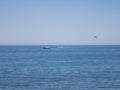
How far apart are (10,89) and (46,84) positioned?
17.7 ft

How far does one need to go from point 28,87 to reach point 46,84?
295cm

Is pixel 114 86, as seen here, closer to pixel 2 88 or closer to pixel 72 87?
pixel 72 87

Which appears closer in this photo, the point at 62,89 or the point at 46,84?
the point at 62,89

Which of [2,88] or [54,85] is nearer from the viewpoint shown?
[2,88]

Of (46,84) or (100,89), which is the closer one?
(100,89)

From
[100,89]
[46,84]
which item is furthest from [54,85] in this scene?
[100,89]

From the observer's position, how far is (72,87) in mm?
32125

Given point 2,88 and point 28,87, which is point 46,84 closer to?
Result: point 28,87

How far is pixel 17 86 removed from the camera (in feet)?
107

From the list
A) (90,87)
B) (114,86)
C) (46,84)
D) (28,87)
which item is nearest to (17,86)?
(28,87)

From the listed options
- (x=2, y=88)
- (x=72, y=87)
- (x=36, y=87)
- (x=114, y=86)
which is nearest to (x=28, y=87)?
(x=36, y=87)

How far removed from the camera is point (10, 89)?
30109 millimetres

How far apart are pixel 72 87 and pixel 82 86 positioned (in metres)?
1.40

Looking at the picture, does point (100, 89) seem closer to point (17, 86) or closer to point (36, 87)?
point (36, 87)
